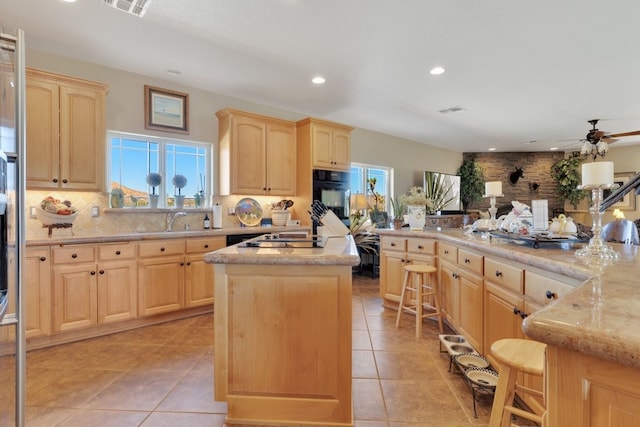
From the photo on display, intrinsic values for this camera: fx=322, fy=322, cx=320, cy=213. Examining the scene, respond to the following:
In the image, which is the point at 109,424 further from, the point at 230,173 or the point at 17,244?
the point at 230,173

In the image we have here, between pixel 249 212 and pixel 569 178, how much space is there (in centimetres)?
798

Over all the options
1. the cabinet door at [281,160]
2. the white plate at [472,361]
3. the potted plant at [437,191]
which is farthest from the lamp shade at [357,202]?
the white plate at [472,361]

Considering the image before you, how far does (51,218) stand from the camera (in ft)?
9.66

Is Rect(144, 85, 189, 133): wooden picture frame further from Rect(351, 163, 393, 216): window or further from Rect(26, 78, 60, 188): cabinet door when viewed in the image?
Rect(351, 163, 393, 216): window

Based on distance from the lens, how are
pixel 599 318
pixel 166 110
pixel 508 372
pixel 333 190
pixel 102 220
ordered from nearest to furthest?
pixel 599 318
pixel 508 372
pixel 102 220
pixel 166 110
pixel 333 190

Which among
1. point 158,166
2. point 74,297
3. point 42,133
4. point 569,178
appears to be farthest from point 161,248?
point 569,178

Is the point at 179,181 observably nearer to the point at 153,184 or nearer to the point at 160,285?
the point at 153,184

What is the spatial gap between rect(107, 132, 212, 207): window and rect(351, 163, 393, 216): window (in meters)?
2.81

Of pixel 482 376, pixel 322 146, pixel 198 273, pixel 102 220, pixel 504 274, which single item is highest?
pixel 322 146

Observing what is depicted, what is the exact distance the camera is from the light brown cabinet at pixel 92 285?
2705mm

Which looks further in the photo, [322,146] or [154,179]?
[322,146]

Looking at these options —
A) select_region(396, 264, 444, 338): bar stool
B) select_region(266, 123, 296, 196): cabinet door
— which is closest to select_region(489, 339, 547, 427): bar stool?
select_region(396, 264, 444, 338): bar stool

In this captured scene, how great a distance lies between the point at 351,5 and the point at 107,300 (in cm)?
322

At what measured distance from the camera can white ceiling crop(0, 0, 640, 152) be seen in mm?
2420
